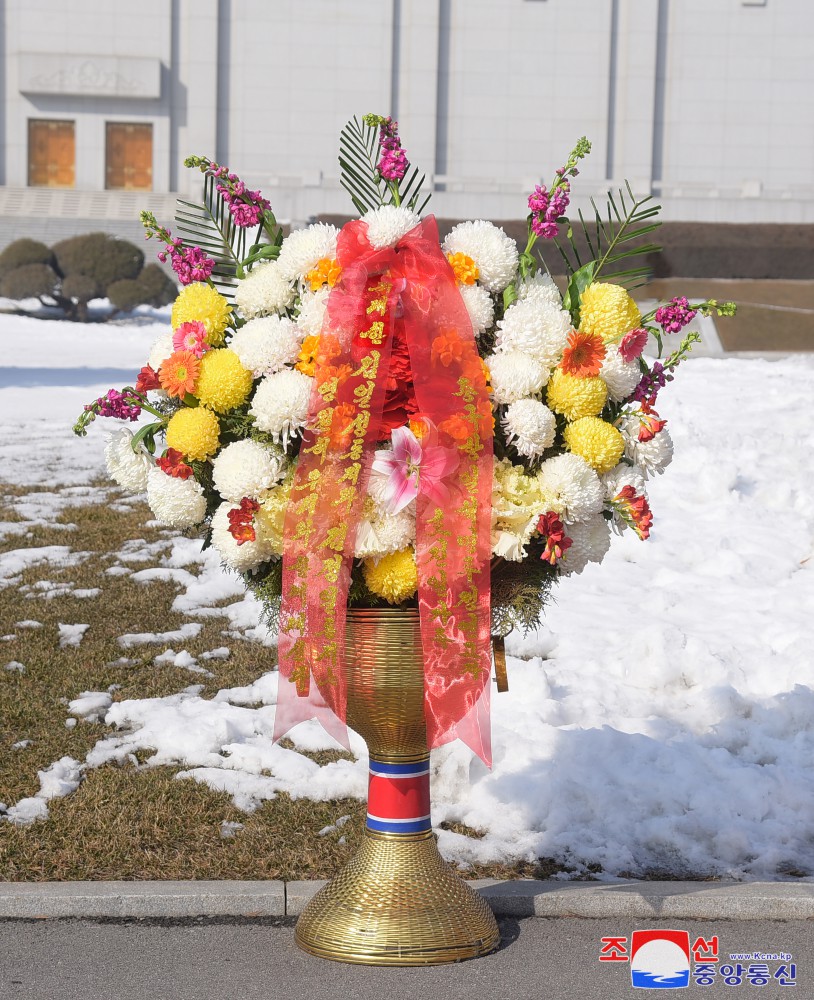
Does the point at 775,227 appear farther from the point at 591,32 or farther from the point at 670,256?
the point at 591,32

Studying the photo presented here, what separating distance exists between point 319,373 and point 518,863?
193 cm

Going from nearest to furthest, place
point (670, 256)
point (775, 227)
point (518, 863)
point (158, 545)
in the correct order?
point (518, 863), point (158, 545), point (670, 256), point (775, 227)

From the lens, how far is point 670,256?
85.0 ft

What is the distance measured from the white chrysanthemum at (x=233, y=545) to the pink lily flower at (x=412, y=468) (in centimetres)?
39

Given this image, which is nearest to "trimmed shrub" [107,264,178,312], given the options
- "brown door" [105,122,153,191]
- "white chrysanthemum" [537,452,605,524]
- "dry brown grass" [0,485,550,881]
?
"brown door" [105,122,153,191]

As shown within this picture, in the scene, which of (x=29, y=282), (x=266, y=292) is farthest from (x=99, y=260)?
(x=266, y=292)

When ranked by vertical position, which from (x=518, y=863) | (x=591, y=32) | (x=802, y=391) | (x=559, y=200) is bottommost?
(x=518, y=863)

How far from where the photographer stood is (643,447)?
142 inches

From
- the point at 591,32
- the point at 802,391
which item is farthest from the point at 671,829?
the point at 591,32

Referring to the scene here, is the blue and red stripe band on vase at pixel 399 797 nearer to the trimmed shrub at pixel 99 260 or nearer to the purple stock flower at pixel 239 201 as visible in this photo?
the purple stock flower at pixel 239 201

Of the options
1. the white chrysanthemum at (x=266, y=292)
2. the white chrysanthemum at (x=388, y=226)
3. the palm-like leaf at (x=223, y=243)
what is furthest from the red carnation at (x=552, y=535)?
the palm-like leaf at (x=223, y=243)

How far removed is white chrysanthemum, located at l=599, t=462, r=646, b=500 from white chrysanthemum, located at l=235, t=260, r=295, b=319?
1026 millimetres

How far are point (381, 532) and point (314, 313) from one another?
2.08ft

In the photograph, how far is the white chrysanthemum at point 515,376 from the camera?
3.42 meters
